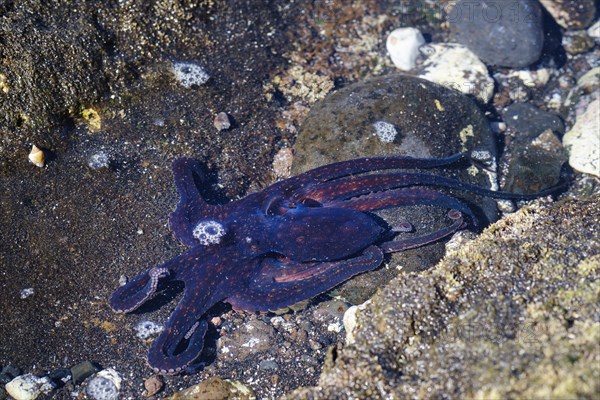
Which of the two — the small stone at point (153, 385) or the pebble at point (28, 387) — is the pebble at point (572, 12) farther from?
the pebble at point (28, 387)

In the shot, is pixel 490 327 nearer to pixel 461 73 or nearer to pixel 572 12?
pixel 461 73

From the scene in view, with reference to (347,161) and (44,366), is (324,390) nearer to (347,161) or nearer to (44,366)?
(347,161)

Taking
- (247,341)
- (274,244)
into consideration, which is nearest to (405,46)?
(274,244)

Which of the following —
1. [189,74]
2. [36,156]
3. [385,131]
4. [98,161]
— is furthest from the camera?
[189,74]

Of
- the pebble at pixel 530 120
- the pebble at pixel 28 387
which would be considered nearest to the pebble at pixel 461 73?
the pebble at pixel 530 120

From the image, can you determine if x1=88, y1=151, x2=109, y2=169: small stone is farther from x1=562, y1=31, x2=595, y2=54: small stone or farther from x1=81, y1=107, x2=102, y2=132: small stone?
x1=562, y1=31, x2=595, y2=54: small stone

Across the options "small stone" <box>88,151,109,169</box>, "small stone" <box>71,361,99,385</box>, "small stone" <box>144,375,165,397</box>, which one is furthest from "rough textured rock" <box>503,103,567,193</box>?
"small stone" <box>71,361,99,385</box>

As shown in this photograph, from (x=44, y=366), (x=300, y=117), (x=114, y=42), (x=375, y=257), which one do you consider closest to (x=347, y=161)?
(x=375, y=257)
